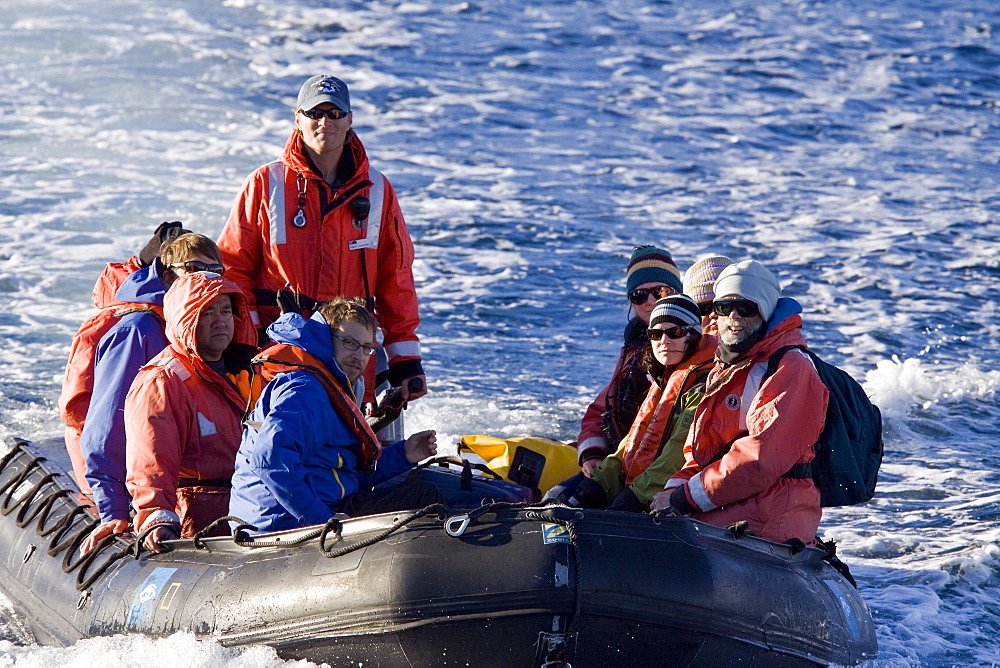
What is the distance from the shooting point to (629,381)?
477 cm

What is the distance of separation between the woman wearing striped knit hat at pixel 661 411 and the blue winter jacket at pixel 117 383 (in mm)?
1738

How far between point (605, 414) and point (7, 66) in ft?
42.1

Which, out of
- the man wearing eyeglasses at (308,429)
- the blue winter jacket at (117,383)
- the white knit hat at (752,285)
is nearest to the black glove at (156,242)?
the blue winter jacket at (117,383)

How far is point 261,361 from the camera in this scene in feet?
12.7

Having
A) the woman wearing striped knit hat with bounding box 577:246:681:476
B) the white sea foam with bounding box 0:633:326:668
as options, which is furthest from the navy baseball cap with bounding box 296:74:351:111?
the white sea foam with bounding box 0:633:326:668

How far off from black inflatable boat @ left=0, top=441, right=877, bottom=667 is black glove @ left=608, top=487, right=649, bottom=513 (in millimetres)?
583

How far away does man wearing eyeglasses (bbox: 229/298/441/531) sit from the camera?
3.74 meters

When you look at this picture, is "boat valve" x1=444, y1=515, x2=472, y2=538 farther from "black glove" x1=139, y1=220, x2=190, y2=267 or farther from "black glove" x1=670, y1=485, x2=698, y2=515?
"black glove" x1=139, y1=220, x2=190, y2=267

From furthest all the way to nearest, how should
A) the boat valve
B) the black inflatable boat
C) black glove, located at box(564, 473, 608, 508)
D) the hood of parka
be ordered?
black glove, located at box(564, 473, 608, 508) → the hood of parka → the boat valve → the black inflatable boat

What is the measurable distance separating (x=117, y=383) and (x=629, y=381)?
81.6 inches

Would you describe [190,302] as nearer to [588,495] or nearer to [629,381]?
[588,495]

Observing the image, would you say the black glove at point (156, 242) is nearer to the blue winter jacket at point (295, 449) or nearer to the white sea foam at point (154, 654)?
the blue winter jacket at point (295, 449)

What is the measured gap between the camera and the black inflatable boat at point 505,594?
3381 mm

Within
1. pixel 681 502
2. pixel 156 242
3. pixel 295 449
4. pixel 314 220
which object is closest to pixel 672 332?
pixel 681 502
